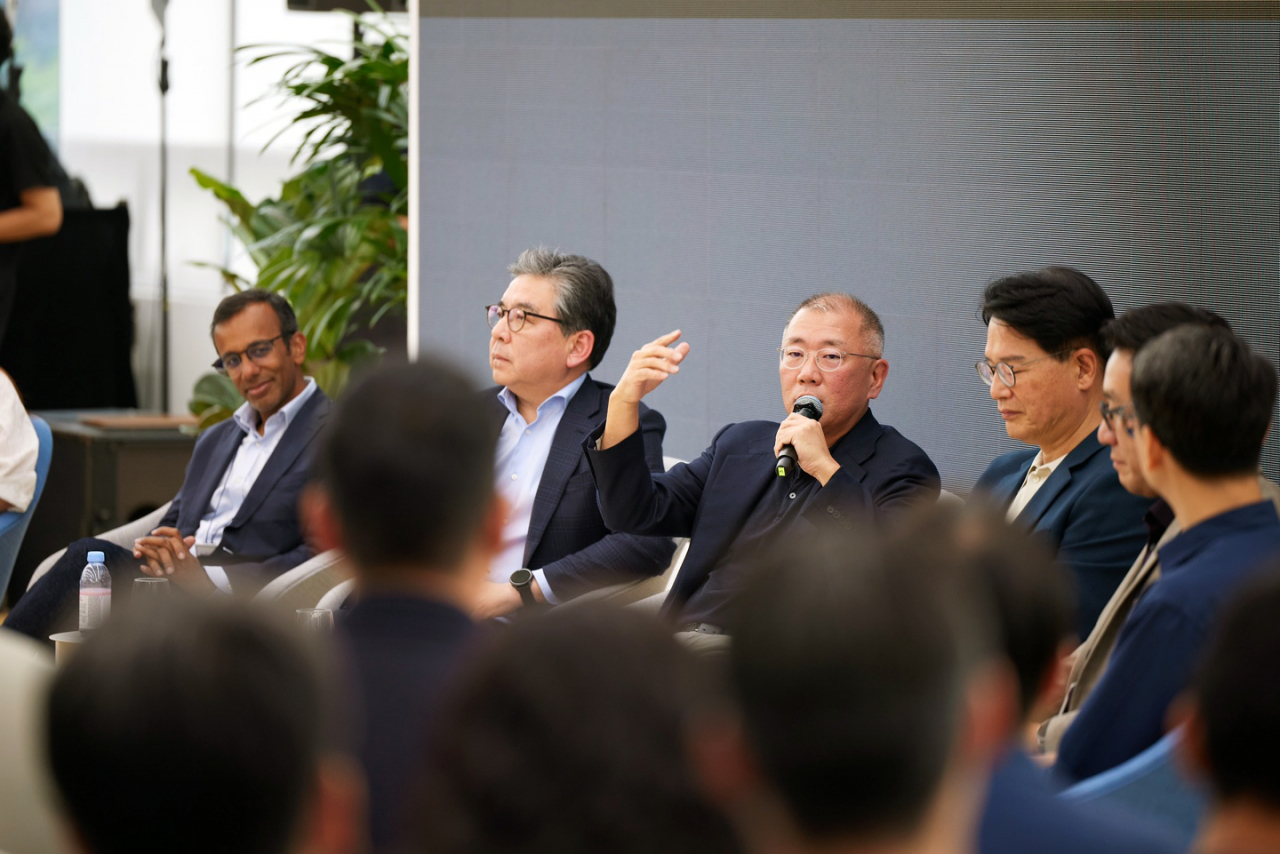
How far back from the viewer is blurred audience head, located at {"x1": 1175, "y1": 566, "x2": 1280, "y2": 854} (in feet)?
3.14

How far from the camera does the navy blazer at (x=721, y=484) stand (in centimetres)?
314

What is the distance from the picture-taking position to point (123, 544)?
14.2 ft

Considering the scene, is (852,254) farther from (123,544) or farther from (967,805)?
(967,805)

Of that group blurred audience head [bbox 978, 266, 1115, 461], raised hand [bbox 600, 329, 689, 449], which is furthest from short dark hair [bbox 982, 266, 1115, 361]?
raised hand [bbox 600, 329, 689, 449]

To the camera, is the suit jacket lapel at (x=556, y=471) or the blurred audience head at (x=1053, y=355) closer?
the blurred audience head at (x=1053, y=355)

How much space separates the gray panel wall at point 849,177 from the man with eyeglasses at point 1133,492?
59 cm

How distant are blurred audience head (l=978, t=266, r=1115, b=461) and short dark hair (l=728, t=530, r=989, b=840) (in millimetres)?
2099

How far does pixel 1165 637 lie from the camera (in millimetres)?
1910

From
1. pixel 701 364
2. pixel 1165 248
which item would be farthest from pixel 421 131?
pixel 1165 248

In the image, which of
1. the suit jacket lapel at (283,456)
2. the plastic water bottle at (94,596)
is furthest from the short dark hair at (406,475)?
the suit jacket lapel at (283,456)

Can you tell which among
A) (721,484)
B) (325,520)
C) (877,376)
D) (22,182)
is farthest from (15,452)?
(325,520)

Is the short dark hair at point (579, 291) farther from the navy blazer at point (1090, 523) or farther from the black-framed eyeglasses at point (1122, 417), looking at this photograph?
the black-framed eyeglasses at point (1122, 417)

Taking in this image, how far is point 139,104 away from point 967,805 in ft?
26.9

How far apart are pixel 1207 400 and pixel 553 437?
76.2 inches
